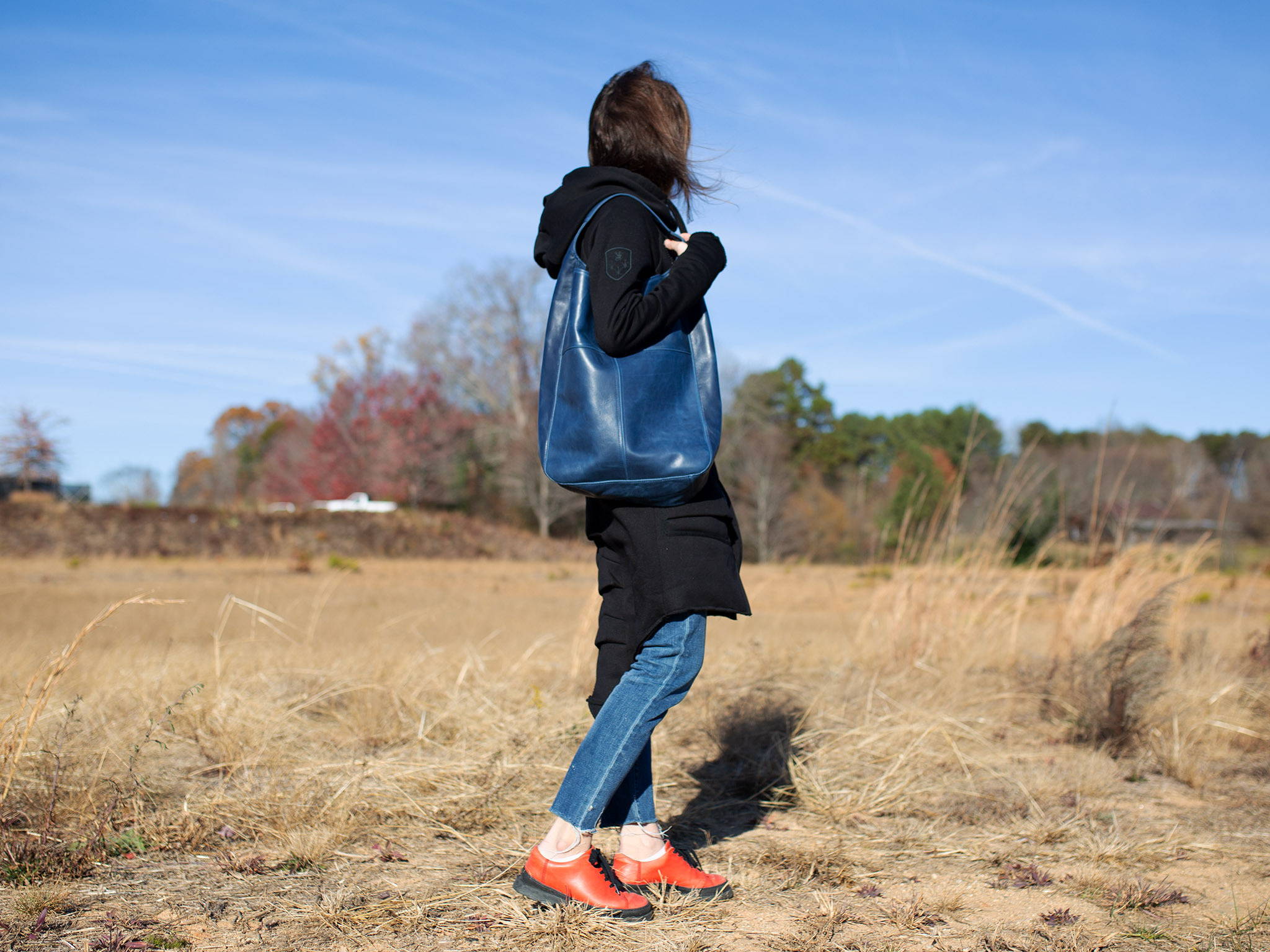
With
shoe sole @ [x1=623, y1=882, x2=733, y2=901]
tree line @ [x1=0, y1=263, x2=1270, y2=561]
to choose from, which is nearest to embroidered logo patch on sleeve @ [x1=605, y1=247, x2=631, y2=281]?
shoe sole @ [x1=623, y1=882, x2=733, y2=901]

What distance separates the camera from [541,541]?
25.1 meters

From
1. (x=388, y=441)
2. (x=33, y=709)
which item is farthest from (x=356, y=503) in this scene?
(x=33, y=709)

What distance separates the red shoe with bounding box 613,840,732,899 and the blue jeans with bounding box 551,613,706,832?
0.69 ft

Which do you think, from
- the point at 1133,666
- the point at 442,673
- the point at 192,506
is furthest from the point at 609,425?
the point at 192,506

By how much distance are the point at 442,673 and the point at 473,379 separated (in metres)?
31.3

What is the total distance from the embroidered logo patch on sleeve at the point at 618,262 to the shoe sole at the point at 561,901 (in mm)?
1231

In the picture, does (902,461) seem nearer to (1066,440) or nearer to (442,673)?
(442,673)

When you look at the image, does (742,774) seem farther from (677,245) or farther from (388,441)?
(388,441)

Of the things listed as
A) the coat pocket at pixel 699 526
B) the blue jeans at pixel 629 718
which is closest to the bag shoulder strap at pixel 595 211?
the coat pocket at pixel 699 526

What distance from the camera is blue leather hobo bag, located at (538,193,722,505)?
1812 mm

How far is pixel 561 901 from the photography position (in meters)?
1.85

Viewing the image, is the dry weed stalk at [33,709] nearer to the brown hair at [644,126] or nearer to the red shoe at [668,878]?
the red shoe at [668,878]

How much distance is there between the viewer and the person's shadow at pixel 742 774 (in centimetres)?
268

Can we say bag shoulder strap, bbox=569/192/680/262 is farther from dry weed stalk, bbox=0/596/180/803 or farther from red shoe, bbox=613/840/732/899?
red shoe, bbox=613/840/732/899
